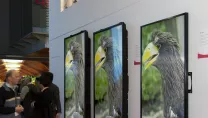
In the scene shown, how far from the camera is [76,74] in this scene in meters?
5.49

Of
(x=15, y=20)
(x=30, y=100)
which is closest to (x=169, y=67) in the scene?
(x=30, y=100)

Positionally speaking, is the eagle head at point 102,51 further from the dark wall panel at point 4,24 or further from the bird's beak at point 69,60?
the dark wall panel at point 4,24

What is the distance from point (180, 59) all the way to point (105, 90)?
1688 millimetres

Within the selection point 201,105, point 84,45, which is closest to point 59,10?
point 84,45

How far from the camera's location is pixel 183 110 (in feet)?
9.80

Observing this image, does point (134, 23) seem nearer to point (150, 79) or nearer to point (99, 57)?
point (150, 79)

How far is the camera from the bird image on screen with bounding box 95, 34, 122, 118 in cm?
414

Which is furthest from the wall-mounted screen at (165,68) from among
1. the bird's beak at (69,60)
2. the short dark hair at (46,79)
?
the bird's beak at (69,60)

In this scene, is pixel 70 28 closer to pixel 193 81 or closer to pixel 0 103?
pixel 0 103

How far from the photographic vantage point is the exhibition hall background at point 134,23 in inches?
113

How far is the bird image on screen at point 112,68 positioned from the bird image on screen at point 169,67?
737mm

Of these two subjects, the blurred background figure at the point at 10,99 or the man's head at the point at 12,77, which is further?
the man's head at the point at 12,77

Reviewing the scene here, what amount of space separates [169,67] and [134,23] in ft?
3.21

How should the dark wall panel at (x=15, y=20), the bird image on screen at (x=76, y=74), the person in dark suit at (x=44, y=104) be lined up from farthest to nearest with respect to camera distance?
the dark wall panel at (x=15, y=20) < the bird image on screen at (x=76, y=74) < the person in dark suit at (x=44, y=104)
